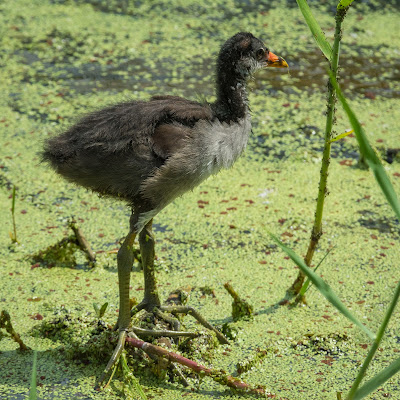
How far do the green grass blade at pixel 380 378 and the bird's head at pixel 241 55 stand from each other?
1.56 meters

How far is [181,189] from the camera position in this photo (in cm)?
290

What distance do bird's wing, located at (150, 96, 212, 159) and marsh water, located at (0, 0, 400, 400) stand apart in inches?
25.9

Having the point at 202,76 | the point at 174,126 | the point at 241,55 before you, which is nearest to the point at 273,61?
the point at 241,55

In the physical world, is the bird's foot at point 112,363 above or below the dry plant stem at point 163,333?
below

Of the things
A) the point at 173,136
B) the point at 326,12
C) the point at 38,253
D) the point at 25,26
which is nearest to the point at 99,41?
the point at 25,26

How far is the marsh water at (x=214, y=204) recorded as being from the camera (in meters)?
3.00

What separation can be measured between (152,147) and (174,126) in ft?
0.43

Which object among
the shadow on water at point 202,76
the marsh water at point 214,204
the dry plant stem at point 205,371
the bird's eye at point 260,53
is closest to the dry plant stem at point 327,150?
the marsh water at point 214,204

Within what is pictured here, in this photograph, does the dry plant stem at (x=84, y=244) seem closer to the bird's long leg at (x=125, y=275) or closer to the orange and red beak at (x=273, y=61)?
the bird's long leg at (x=125, y=275)

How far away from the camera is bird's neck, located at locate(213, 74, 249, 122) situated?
303 cm

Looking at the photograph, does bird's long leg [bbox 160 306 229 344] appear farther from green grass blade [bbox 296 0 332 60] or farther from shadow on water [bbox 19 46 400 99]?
shadow on water [bbox 19 46 400 99]

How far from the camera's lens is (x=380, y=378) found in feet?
6.52

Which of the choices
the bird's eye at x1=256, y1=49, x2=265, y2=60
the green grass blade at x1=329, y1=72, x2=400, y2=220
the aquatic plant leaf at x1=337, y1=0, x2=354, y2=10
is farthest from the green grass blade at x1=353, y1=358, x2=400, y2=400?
the bird's eye at x1=256, y1=49, x2=265, y2=60

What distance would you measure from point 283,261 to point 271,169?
3.28ft
